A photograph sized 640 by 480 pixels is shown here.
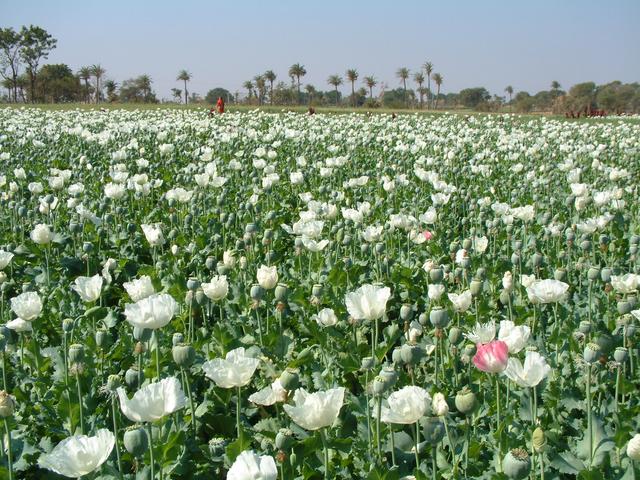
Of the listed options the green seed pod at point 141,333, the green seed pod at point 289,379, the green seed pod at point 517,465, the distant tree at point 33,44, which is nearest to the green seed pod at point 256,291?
the green seed pod at point 141,333

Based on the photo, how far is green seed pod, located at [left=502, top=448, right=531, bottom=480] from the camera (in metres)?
1.62

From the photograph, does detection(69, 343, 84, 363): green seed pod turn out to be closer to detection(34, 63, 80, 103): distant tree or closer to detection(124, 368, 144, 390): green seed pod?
detection(124, 368, 144, 390): green seed pod

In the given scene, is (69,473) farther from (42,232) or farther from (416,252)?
(416,252)

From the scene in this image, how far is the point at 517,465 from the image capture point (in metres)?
1.62

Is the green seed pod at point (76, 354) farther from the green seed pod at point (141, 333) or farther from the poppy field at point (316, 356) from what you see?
the green seed pod at point (141, 333)

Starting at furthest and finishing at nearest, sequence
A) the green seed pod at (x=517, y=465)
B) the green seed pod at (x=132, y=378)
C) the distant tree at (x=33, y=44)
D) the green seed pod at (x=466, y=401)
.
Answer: the distant tree at (x=33, y=44) < the green seed pod at (x=132, y=378) < the green seed pod at (x=466, y=401) < the green seed pod at (x=517, y=465)

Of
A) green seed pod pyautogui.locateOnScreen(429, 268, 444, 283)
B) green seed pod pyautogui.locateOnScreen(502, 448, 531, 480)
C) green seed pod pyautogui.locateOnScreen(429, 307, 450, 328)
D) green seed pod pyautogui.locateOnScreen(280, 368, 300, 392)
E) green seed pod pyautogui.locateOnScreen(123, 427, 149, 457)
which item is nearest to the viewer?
green seed pod pyautogui.locateOnScreen(502, 448, 531, 480)

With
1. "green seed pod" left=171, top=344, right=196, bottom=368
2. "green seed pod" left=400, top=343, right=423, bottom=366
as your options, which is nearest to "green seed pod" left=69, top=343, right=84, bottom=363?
"green seed pod" left=171, top=344, right=196, bottom=368

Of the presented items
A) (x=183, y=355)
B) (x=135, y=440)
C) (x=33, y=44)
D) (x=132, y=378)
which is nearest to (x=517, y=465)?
(x=135, y=440)

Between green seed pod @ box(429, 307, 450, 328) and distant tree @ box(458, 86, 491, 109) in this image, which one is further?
distant tree @ box(458, 86, 491, 109)

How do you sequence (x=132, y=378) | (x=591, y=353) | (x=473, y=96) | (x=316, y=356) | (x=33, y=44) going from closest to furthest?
(x=591, y=353)
(x=132, y=378)
(x=316, y=356)
(x=33, y=44)
(x=473, y=96)

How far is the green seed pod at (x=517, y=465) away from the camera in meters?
1.62

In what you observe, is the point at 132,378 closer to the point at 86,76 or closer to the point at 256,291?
the point at 256,291

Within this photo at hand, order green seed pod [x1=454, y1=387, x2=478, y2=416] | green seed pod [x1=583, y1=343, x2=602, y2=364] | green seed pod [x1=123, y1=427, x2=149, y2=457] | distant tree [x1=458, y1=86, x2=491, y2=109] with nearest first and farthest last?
green seed pod [x1=123, y1=427, x2=149, y2=457]
green seed pod [x1=454, y1=387, x2=478, y2=416]
green seed pod [x1=583, y1=343, x2=602, y2=364]
distant tree [x1=458, y1=86, x2=491, y2=109]
